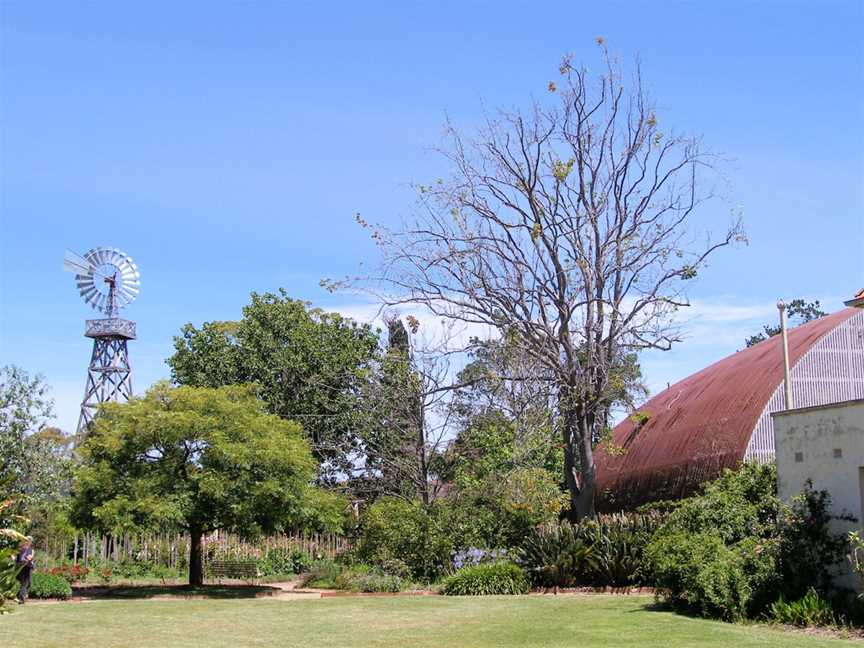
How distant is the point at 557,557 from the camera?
22.5 m

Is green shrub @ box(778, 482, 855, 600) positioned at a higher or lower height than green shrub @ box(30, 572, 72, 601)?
higher

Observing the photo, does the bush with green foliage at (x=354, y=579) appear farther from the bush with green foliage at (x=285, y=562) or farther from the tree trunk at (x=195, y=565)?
the bush with green foliage at (x=285, y=562)

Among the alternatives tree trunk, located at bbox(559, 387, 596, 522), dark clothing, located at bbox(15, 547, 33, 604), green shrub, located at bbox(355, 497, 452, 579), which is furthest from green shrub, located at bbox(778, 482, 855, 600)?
dark clothing, located at bbox(15, 547, 33, 604)

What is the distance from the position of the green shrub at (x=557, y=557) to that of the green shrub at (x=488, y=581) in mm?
437

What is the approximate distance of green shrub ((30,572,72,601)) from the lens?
75.6 feet

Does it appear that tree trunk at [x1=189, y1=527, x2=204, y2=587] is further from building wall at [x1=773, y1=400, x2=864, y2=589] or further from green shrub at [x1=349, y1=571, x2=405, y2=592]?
building wall at [x1=773, y1=400, x2=864, y2=589]

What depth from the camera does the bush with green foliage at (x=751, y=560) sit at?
1598 centimetres

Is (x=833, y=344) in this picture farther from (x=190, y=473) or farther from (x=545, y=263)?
(x=190, y=473)

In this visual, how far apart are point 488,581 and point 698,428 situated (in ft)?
35.5

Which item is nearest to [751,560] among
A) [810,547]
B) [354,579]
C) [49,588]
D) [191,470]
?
[810,547]

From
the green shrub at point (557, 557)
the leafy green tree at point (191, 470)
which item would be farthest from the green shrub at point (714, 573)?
the leafy green tree at point (191, 470)

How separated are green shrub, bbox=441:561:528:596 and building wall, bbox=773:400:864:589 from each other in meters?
6.81

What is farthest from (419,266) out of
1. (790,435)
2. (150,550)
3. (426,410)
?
(150,550)

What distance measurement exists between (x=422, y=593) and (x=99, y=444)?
8.77 meters
